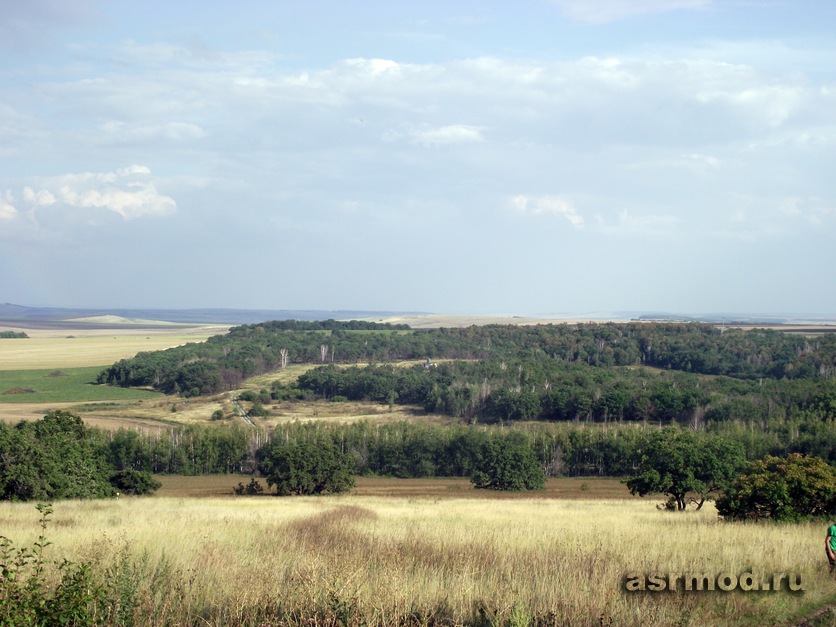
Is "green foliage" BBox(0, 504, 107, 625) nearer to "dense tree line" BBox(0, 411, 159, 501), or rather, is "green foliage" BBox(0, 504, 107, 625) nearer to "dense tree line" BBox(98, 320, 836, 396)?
"dense tree line" BBox(0, 411, 159, 501)

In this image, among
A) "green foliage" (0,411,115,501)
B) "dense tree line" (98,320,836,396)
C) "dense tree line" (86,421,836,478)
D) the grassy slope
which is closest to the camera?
"green foliage" (0,411,115,501)

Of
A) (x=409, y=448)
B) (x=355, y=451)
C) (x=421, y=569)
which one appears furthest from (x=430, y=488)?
(x=421, y=569)

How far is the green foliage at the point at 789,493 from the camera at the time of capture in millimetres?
20406

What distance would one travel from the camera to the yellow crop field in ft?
29.6

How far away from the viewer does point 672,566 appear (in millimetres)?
12055

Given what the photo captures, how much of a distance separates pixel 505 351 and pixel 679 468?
129189 millimetres

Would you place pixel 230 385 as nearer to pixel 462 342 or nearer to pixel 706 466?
pixel 462 342

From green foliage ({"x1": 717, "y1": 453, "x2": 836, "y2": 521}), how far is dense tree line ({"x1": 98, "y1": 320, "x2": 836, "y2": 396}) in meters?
112

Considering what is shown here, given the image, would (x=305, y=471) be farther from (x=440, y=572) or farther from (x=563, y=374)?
(x=563, y=374)

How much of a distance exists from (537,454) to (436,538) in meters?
69.8
